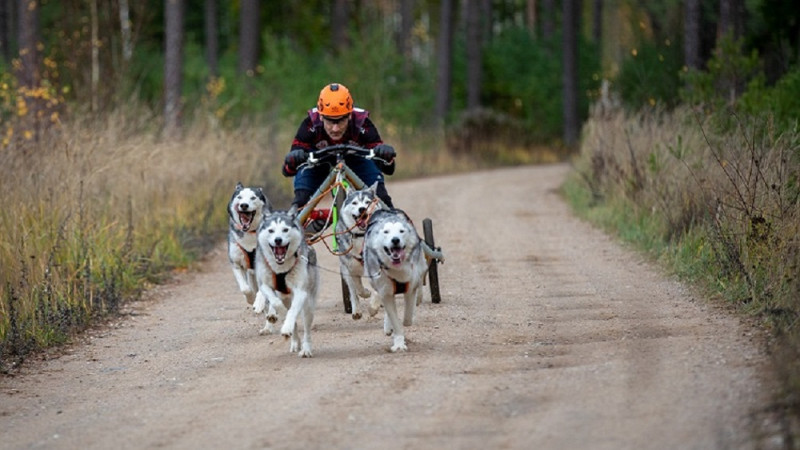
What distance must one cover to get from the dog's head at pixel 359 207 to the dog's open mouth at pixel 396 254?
1.06m

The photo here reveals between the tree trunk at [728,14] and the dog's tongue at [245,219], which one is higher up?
the tree trunk at [728,14]

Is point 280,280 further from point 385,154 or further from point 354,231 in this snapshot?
point 385,154

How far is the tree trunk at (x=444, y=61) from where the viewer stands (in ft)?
127

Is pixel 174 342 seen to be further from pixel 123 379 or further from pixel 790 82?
pixel 790 82

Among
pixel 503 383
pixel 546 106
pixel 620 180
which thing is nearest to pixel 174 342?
pixel 503 383

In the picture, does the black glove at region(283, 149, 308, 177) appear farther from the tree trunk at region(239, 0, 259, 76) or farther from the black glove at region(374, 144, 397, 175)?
the tree trunk at region(239, 0, 259, 76)

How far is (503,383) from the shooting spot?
7730mm

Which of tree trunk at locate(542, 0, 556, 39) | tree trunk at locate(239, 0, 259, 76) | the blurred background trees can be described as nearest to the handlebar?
the blurred background trees

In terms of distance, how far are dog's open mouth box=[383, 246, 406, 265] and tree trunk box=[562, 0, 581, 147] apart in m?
30.0

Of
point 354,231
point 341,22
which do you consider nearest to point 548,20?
point 341,22

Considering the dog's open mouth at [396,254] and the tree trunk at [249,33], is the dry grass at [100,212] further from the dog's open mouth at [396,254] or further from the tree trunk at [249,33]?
the tree trunk at [249,33]

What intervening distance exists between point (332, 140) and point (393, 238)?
89.5 inches

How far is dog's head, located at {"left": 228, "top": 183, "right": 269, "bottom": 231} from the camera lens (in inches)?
403

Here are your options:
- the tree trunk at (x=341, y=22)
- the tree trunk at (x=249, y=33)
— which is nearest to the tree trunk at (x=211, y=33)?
the tree trunk at (x=341, y=22)
